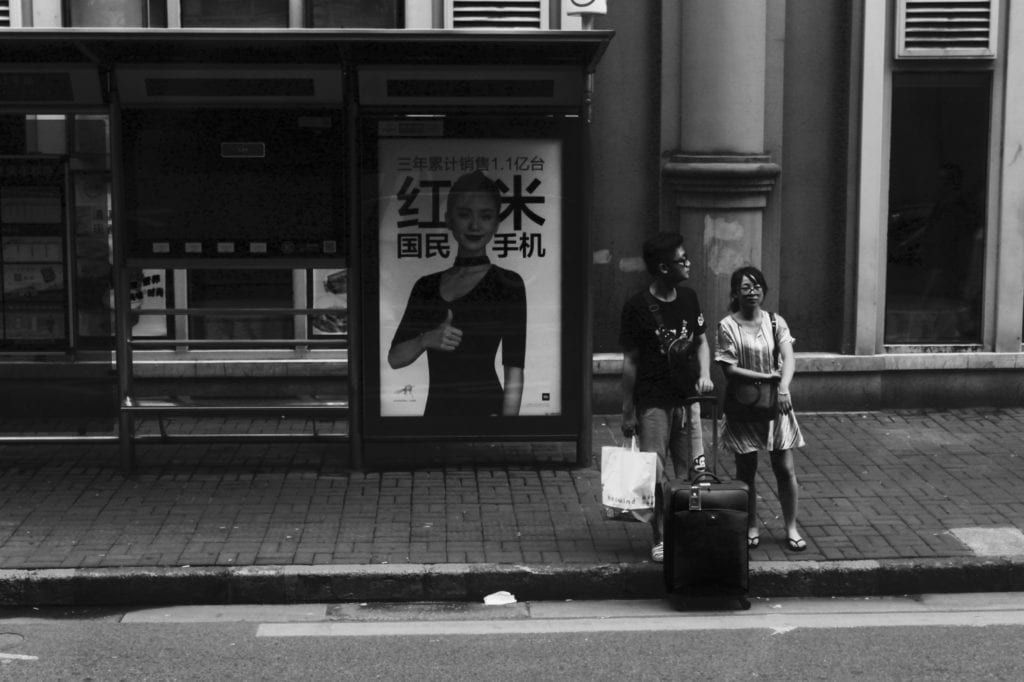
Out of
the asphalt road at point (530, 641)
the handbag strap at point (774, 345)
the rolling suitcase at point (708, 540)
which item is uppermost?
the handbag strap at point (774, 345)

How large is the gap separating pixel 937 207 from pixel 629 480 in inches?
210

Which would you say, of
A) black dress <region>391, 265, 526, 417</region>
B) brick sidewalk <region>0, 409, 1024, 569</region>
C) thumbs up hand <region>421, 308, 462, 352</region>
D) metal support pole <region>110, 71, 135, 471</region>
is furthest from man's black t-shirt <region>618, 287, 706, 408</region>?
metal support pole <region>110, 71, 135, 471</region>

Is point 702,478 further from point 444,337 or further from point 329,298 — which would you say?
point 329,298

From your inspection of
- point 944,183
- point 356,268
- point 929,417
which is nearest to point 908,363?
point 929,417

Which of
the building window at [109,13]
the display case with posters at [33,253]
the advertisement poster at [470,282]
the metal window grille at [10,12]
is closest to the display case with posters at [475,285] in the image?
the advertisement poster at [470,282]

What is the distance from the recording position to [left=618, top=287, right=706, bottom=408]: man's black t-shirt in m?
7.43

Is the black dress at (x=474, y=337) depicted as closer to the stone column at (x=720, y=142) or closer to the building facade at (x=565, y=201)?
the building facade at (x=565, y=201)

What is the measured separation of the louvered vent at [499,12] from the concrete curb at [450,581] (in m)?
5.28

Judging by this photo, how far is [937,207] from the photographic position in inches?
449

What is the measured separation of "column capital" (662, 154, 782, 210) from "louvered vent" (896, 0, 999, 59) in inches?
58.0

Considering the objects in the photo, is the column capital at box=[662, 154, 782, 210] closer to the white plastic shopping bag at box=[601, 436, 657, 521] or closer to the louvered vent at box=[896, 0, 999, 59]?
the louvered vent at box=[896, 0, 999, 59]

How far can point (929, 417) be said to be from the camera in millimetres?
11094

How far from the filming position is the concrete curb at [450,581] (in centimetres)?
705

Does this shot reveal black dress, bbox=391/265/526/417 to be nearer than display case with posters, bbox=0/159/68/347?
Yes
